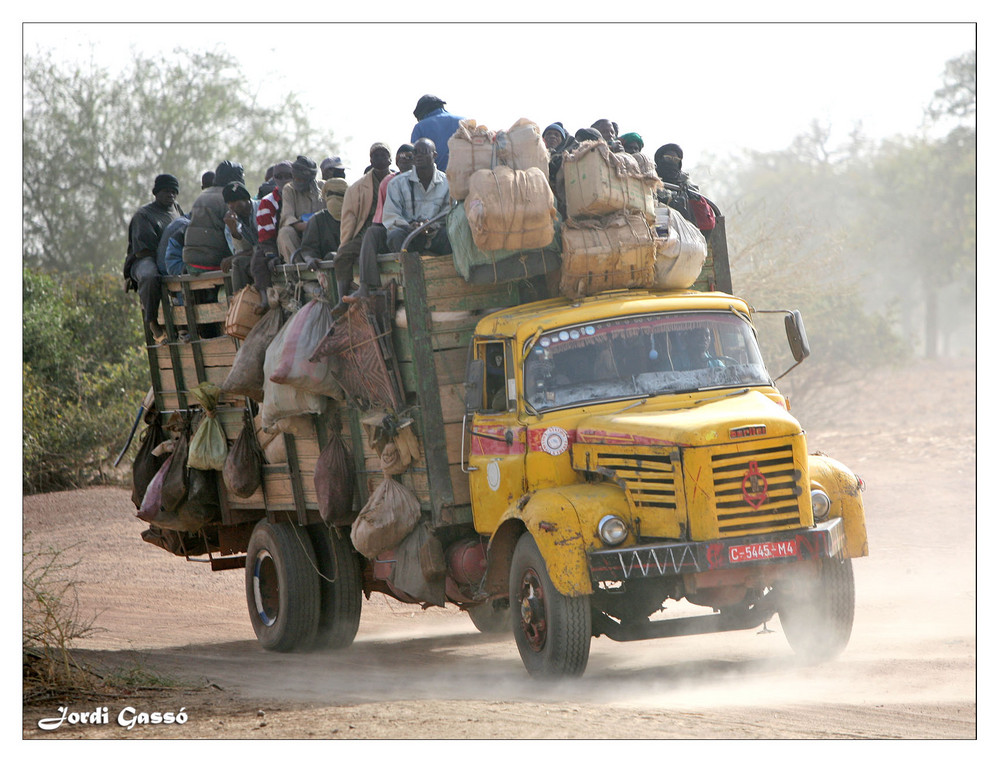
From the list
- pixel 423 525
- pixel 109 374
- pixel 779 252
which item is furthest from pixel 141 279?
pixel 779 252

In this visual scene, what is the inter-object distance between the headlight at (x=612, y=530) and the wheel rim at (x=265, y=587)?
4066 millimetres

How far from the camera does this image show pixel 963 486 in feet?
57.5

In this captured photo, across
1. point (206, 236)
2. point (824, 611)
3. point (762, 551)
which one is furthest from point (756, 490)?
point (206, 236)

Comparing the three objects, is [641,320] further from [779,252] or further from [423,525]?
[779,252]

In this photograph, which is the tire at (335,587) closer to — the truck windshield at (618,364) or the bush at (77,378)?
the truck windshield at (618,364)

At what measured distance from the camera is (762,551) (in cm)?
725

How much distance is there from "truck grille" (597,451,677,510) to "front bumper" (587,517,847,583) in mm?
258

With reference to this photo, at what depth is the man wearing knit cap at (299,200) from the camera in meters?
9.66

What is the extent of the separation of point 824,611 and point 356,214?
4.06 metres

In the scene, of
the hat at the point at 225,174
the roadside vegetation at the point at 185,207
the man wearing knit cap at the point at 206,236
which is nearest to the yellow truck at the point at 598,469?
the man wearing knit cap at the point at 206,236

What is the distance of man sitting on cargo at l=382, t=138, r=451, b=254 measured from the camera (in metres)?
8.48

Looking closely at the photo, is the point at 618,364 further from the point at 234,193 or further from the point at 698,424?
the point at 234,193

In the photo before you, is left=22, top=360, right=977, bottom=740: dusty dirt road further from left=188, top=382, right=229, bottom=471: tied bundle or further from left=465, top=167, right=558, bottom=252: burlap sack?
left=465, top=167, right=558, bottom=252: burlap sack

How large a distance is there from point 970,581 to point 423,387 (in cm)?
676
